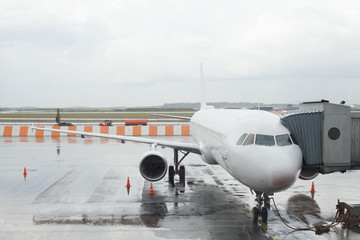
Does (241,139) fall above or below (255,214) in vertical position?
above

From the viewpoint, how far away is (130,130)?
45.8 m

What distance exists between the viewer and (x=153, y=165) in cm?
1744

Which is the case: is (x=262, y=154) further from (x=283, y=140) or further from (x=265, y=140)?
(x=283, y=140)

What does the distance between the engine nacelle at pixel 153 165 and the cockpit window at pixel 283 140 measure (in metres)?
6.84

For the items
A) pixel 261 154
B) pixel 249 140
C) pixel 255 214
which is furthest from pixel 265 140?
pixel 255 214

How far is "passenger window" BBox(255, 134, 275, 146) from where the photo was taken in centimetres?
1145

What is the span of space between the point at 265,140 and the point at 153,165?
23.5ft

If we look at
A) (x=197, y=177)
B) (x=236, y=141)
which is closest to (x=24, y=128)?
(x=197, y=177)

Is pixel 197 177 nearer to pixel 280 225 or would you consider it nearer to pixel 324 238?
pixel 280 225

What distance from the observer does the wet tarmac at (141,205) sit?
12.8m

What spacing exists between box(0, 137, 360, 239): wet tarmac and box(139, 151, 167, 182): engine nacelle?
1.19 m

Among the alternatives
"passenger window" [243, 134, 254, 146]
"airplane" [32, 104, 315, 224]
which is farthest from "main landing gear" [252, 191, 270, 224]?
"passenger window" [243, 134, 254, 146]

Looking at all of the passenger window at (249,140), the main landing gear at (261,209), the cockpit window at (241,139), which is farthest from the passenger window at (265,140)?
the main landing gear at (261,209)

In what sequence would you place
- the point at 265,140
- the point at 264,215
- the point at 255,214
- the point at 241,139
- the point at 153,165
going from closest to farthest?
the point at 265,140
the point at 241,139
the point at 264,215
the point at 255,214
the point at 153,165
